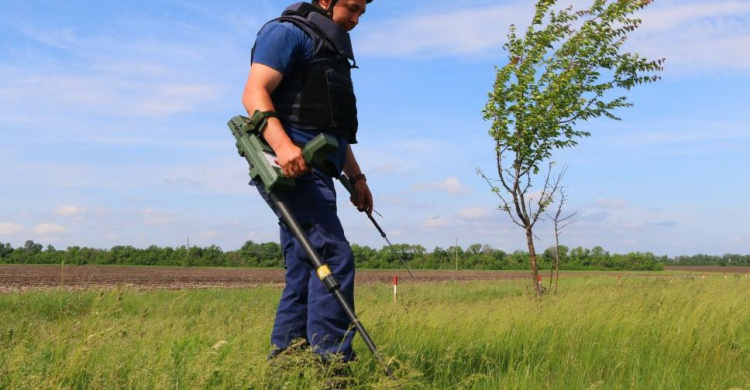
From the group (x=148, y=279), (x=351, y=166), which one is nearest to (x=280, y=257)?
(x=148, y=279)

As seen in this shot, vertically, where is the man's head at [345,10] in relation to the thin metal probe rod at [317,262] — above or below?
above

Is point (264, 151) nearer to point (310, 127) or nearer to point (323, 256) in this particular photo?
point (310, 127)

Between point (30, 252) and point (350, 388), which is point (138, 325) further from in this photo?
point (30, 252)

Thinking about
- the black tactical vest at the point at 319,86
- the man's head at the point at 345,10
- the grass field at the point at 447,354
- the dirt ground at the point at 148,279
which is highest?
the man's head at the point at 345,10

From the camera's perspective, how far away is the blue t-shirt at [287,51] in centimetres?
322

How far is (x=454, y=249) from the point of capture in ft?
226

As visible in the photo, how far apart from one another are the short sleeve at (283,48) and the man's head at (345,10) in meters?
0.28

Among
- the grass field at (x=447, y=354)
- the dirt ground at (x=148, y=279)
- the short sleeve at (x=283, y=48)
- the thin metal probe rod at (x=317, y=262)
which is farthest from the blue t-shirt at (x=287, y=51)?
the dirt ground at (x=148, y=279)

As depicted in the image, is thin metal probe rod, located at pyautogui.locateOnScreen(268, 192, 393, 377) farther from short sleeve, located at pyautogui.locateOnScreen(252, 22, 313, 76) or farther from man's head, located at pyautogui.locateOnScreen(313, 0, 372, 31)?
man's head, located at pyautogui.locateOnScreen(313, 0, 372, 31)

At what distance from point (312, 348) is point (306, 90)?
1353 millimetres

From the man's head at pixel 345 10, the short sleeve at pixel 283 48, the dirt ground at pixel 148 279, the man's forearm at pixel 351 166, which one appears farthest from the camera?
the dirt ground at pixel 148 279

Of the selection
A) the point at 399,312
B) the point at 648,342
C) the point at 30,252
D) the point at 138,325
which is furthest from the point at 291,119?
the point at 30,252

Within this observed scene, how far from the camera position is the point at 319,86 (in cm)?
330

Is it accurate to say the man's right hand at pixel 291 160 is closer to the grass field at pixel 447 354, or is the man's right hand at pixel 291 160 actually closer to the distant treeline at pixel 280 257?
the grass field at pixel 447 354
